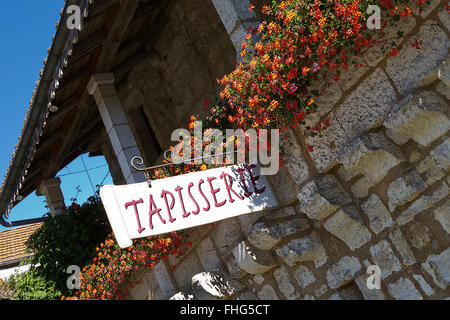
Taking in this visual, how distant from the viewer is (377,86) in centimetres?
344

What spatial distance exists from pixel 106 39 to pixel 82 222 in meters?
→ 3.19

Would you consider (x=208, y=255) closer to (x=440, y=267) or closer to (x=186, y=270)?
(x=186, y=270)

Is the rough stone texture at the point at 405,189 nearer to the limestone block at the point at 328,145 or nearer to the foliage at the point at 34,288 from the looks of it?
the limestone block at the point at 328,145

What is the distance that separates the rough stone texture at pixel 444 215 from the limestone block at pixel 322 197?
69 cm

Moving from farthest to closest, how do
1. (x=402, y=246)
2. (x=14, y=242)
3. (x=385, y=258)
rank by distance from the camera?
(x=14, y=242) < (x=385, y=258) < (x=402, y=246)

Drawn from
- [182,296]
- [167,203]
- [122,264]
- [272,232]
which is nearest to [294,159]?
[272,232]

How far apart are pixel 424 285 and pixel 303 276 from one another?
108cm

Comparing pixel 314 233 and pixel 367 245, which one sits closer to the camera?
pixel 367 245

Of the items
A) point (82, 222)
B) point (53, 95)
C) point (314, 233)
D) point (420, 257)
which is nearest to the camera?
point (420, 257)

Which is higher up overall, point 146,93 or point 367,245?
point 146,93

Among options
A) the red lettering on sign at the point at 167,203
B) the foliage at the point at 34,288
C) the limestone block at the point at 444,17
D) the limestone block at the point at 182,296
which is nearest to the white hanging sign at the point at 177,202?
the red lettering on sign at the point at 167,203

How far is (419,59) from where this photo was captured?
3191 mm

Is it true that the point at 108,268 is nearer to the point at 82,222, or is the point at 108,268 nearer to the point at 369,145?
the point at 82,222
